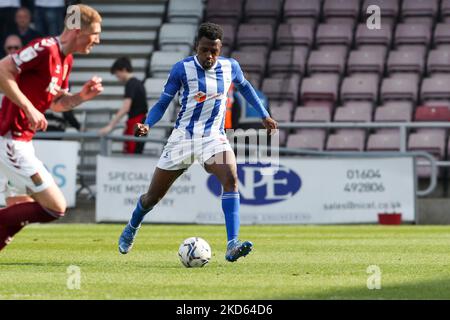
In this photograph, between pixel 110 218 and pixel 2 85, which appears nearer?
pixel 2 85

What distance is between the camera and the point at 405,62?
21.5 m

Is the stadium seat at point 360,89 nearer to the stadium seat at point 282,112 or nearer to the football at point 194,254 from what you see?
the stadium seat at point 282,112

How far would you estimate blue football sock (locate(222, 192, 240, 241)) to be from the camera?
9.89 metres

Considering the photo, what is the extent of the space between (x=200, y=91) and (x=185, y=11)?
13431mm

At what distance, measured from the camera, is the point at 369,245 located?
41.2ft

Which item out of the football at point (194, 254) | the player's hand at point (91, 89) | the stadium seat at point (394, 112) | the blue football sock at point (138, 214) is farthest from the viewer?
the stadium seat at point (394, 112)

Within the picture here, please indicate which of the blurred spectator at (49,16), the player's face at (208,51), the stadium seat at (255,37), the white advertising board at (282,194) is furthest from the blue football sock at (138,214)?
the stadium seat at (255,37)

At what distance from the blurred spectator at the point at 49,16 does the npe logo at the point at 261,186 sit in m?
5.38

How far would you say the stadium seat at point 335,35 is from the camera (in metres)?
22.3

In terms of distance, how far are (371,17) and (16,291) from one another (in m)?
15.2
